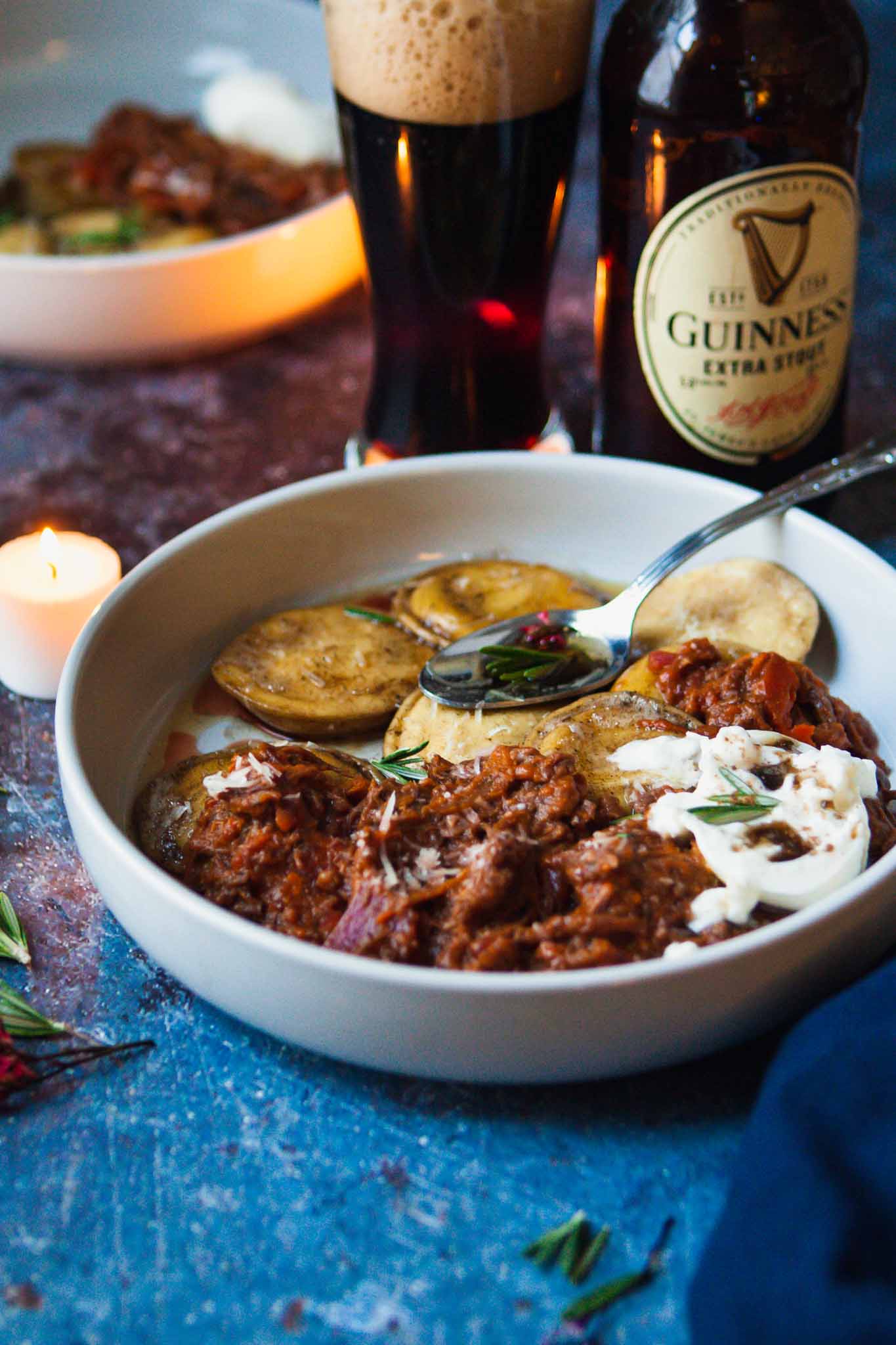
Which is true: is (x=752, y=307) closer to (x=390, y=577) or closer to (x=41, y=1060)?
(x=390, y=577)

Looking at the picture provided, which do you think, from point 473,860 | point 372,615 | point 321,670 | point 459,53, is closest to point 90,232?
point 459,53

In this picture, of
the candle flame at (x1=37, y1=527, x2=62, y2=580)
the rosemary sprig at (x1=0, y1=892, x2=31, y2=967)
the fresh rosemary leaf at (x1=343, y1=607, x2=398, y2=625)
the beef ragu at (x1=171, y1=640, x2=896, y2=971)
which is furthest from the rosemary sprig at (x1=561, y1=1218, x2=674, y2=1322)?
the candle flame at (x1=37, y1=527, x2=62, y2=580)

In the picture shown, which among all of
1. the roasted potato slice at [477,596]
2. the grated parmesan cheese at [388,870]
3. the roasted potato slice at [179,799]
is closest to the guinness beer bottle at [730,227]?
the roasted potato slice at [477,596]

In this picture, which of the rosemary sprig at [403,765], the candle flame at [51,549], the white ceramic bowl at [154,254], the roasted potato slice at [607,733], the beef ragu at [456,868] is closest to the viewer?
the beef ragu at [456,868]

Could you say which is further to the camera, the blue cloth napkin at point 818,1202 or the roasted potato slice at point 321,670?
the roasted potato slice at point 321,670

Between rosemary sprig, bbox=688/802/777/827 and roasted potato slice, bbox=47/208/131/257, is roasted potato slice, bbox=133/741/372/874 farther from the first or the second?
roasted potato slice, bbox=47/208/131/257

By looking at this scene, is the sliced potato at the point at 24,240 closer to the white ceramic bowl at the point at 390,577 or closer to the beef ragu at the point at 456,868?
the white ceramic bowl at the point at 390,577

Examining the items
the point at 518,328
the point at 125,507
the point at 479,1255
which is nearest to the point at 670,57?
the point at 518,328

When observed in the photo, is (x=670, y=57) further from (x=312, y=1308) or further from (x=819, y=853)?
(x=312, y=1308)
